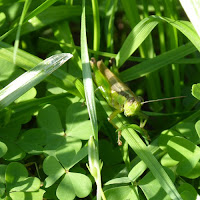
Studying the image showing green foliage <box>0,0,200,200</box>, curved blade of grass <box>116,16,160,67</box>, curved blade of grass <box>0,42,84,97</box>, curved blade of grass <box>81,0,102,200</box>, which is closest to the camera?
curved blade of grass <box>81,0,102,200</box>

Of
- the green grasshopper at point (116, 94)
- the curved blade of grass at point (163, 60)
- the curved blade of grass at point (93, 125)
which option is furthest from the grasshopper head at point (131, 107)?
the curved blade of grass at point (93, 125)

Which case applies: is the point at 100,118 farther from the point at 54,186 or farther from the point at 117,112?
the point at 54,186

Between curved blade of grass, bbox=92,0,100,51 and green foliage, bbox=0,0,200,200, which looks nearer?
green foliage, bbox=0,0,200,200

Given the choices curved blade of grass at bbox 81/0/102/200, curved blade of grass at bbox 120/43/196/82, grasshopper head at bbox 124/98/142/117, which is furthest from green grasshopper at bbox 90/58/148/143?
curved blade of grass at bbox 81/0/102/200

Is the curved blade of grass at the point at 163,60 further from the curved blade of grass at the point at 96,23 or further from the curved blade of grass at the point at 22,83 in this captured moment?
the curved blade of grass at the point at 22,83

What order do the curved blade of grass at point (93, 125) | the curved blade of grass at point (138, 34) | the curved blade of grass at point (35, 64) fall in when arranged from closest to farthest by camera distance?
1. the curved blade of grass at point (93, 125)
2. the curved blade of grass at point (35, 64)
3. the curved blade of grass at point (138, 34)

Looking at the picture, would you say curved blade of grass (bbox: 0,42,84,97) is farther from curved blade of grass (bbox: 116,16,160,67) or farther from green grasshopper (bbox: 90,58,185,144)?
curved blade of grass (bbox: 116,16,160,67)

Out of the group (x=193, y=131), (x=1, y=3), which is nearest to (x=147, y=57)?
(x=193, y=131)
